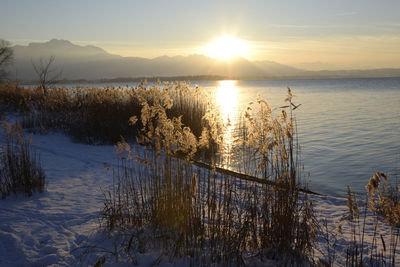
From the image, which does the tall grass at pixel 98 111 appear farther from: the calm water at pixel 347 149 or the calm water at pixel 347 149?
the calm water at pixel 347 149

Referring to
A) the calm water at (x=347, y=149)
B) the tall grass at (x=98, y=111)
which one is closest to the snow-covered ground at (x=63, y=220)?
the calm water at (x=347, y=149)

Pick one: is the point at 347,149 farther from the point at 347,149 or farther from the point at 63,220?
the point at 63,220

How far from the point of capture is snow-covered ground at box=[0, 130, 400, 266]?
364 centimetres

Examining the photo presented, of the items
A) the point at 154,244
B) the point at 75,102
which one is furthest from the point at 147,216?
the point at 75,102

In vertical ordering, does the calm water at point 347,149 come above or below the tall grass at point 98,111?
below

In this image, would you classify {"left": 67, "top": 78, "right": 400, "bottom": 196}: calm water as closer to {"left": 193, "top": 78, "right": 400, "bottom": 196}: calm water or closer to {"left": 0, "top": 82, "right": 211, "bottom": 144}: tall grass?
{"left": 193, "top": 78, "right": 400, "bottom": 196}: calm water

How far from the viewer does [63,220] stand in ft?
14.9

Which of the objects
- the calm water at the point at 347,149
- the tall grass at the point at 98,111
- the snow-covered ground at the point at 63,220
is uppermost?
the tall grass at the point at 98,111

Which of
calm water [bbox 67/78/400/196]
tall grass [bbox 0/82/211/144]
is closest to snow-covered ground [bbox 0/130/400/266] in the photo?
calm water [bbox 67/78/400/196]

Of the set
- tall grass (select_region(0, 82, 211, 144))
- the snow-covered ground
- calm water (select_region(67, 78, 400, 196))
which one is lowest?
calm water (select_region(67, 78, 400, 196))

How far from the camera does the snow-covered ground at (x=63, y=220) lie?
3.64 m

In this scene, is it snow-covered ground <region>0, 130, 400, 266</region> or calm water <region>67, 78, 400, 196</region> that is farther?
calm water <region>67, 78, 400, 196</region>

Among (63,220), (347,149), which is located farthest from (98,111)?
(347,149)

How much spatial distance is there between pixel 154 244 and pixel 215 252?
78cm
